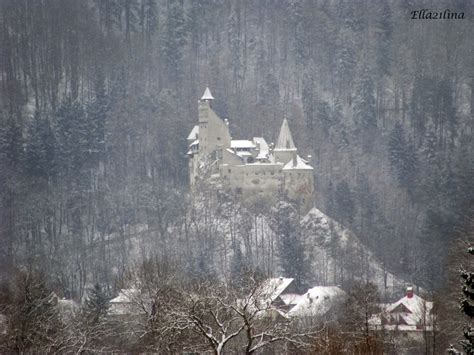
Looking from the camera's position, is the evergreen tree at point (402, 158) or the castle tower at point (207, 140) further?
the evergreen tree at point (402, 158)

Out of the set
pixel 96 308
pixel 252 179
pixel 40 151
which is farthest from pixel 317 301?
pixel 40 151

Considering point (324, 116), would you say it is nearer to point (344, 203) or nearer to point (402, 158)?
point (402, 158)

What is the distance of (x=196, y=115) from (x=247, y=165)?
20503 mm

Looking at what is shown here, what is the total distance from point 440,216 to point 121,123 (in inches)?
1663

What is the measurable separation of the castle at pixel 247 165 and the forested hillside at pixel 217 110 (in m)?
4.64

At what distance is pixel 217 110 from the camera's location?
4193 inches

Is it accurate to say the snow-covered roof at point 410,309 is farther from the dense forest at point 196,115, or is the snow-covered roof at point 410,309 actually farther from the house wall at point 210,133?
the house wall at point 210,133

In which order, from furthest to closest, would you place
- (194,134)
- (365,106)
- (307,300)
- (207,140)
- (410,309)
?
(365,106) < (194,134) < (207,140) < (307,300) < (410,309)

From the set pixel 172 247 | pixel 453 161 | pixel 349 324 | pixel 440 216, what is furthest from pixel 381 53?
pixel 349 324

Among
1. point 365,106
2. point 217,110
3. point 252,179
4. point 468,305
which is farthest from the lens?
point 365,106

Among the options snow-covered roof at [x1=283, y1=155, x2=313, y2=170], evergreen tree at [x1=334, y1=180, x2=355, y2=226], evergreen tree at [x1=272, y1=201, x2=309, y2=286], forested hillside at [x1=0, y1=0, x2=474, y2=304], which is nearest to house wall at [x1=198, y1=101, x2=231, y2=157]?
forested hillside at [x1=0, y1=0, x2=474, y2=304]

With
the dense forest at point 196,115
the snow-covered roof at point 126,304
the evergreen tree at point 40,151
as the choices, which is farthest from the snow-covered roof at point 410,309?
the evergreen tree at point 40,151

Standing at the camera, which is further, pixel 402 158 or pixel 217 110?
pixel 217 110

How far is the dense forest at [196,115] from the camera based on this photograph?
84.5 meters
